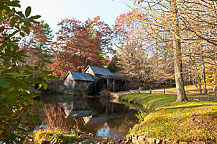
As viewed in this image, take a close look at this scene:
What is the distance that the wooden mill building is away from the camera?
86.0 ft

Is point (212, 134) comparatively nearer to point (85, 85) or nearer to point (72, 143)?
point (72, 143)

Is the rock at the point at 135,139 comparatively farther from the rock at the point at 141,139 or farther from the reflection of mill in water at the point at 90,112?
the reflection of mill in water at the point at 90,112

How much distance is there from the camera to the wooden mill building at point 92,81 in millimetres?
26198

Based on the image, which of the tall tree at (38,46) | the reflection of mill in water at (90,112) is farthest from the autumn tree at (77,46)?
the reflection of mill in water at (90,112)

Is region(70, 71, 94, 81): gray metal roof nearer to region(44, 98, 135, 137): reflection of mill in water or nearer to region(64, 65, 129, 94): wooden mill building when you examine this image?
region(64, 65, 129, 94): wooden mill building

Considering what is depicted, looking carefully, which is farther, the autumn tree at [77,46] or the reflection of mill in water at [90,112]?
the autumn tree at [77,46]

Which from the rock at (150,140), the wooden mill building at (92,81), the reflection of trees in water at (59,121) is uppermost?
the wooden mill building at (92,81)

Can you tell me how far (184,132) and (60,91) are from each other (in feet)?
89.8

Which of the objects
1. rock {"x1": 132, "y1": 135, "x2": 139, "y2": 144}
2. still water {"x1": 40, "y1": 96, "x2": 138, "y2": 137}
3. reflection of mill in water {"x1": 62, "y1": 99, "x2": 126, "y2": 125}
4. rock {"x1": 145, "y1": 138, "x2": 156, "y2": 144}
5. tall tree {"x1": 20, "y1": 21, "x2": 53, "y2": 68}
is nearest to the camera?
rock {"x1": 145, "y1": 138, "x2": 156, "y2": 144}

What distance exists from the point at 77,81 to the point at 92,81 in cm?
293

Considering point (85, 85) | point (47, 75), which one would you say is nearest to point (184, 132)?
point (47, 75)

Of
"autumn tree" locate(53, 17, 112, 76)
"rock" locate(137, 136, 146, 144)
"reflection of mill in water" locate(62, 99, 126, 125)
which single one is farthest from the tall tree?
"rock" locate(137, 136, 146, 144)

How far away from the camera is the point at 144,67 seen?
64.2ft

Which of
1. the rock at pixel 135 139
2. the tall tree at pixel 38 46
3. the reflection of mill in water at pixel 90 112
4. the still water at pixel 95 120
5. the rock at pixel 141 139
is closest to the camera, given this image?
the rock at pixel 141 139
